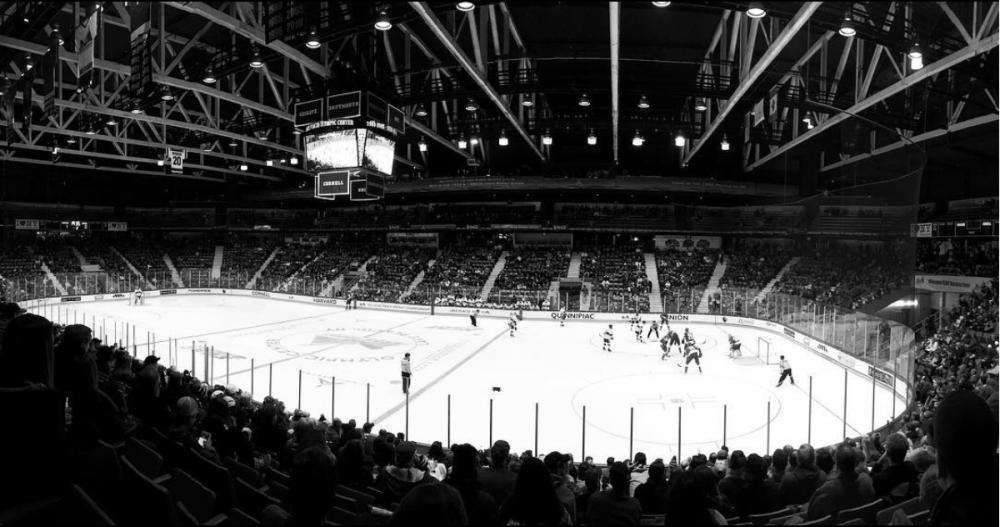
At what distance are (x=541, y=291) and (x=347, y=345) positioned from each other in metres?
15.1

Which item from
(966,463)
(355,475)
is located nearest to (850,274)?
(355,475)

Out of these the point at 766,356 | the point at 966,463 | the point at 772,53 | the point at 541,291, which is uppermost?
the point at 772,53

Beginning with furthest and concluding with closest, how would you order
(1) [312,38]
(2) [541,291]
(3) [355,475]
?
(2) [541,291] < (1) [312,38] < (3) [355,475]

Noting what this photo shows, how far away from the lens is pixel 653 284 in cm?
3791

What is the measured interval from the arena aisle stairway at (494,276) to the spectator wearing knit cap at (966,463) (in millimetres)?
34299

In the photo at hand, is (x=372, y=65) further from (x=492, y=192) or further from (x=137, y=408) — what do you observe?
(x=492, y=192)

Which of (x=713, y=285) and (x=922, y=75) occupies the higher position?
(x=922, y=75)

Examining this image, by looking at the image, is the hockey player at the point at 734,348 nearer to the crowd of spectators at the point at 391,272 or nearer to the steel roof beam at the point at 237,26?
the steel roof beam at the point at 237,26

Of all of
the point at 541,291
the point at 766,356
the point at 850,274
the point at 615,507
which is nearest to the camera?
the point at 615,507

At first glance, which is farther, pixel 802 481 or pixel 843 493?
pixel 802 481

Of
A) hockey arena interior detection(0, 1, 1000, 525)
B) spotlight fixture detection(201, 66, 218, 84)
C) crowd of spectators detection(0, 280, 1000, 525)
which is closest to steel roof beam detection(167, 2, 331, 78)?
hockey arena interior detection(0, 1, 1000, 525)

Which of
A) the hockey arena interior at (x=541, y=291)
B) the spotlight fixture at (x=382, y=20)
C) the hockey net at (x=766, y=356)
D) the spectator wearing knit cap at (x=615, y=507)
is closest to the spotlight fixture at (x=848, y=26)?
the hockey arena interior at (x=541, y=291)

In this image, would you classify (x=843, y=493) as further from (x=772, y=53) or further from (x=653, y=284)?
(x=653, y=284)

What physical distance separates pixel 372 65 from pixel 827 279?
13.9 metres
